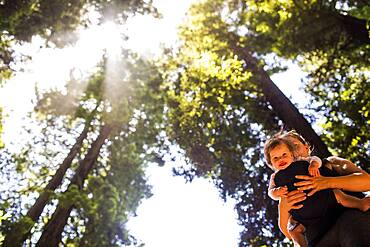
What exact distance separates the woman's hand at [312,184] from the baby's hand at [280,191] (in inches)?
4.7

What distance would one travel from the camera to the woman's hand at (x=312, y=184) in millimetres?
2494

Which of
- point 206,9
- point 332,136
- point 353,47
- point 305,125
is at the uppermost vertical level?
point 206,9

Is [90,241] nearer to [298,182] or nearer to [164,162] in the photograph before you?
[164,162]

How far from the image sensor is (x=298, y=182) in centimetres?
254

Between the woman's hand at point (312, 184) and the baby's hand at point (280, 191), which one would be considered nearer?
the woman's hand at point (312, 184)

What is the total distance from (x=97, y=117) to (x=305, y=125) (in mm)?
12375

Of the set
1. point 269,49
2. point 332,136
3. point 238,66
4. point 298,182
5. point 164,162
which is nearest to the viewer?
point 298,182

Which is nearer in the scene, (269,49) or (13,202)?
(269,49)

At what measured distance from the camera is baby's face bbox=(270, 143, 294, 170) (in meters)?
2.87

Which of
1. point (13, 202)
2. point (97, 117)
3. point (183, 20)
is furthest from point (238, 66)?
point (13, 202)

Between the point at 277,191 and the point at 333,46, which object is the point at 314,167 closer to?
the point at 277,191

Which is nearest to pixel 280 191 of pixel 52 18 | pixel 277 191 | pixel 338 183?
pixel 277 191

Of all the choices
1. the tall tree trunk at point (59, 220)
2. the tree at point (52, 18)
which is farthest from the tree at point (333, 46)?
the tall tree trunk at point (59, 220)

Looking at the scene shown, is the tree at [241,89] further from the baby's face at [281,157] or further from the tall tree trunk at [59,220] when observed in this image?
the baby's face at [281,157]
